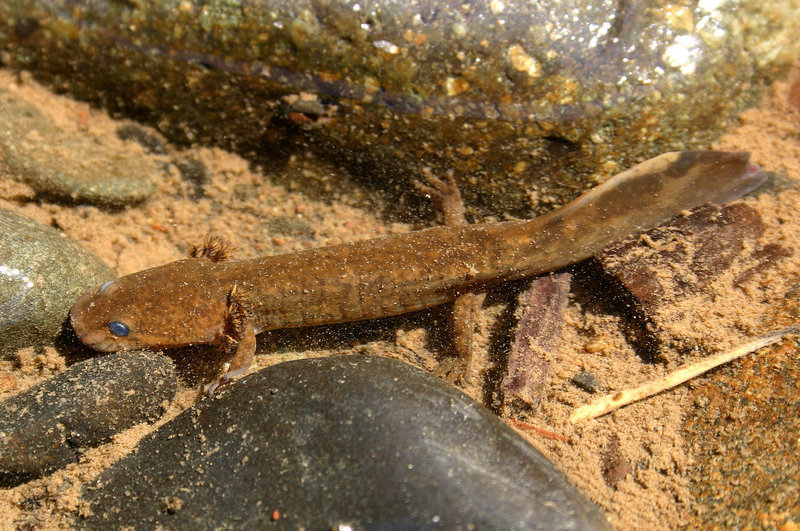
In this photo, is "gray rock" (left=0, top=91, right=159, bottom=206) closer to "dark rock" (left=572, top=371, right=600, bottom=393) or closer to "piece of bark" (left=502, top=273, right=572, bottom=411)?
"piece of bark" (left=502, top=273, right=572, bottom=411)

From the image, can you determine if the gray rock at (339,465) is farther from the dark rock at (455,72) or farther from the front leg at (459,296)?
the dark rock at (455,72)

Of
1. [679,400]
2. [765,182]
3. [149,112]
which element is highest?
[765,182]

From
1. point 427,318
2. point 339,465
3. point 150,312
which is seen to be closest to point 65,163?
point 150,312

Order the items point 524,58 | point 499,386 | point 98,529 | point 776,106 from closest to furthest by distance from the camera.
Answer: point 98,529 → point 499,386 → point 524,58 → point 776,106

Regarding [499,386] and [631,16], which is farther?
[631,16]

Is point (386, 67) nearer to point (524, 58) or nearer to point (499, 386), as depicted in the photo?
point (524, 58)

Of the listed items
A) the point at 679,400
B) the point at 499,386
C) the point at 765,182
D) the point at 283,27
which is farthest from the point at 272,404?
the point at 765,182

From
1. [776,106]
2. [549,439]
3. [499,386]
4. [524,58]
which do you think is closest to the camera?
[549,439]

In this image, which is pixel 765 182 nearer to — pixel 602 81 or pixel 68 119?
pixel 602 81

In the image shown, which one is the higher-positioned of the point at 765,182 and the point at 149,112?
the point at 765,182
